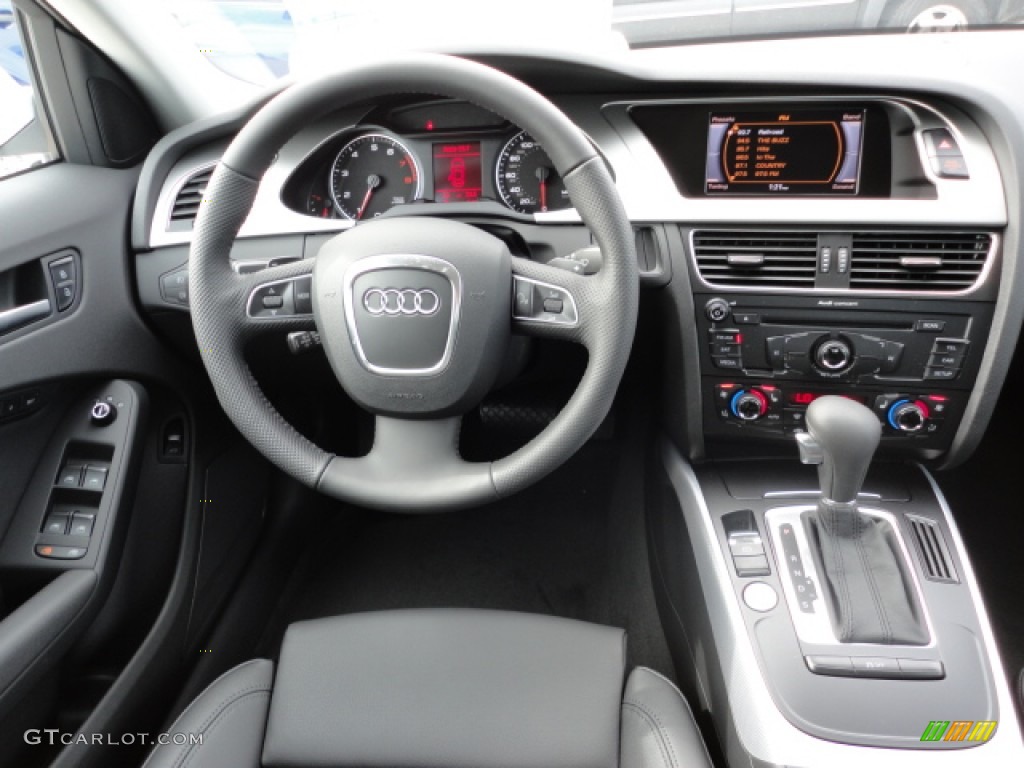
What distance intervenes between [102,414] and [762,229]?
3.76 feet

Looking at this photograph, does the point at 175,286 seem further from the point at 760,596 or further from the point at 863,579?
the point at 863,579

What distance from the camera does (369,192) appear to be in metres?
1.50

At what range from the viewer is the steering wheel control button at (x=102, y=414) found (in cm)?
138

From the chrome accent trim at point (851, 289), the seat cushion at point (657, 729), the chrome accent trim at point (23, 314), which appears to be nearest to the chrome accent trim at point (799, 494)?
the chrome accent trim at point (851, 289)

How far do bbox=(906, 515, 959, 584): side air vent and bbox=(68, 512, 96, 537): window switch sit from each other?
52.9 inches

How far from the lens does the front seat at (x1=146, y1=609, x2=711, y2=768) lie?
985 millimetres

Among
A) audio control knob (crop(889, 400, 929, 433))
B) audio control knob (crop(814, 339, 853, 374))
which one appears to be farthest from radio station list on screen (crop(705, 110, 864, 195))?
audio control knob (crop(889, 400, 929, 433))

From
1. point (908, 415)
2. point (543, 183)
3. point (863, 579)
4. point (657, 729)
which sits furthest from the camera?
point (543, 183)

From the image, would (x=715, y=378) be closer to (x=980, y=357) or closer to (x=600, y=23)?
(x=980, y=357)

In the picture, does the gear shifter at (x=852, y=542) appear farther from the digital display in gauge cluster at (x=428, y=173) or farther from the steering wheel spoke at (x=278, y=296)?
the steering wheel spoke at (x=278, y=296)

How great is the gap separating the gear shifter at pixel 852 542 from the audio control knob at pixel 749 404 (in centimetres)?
13

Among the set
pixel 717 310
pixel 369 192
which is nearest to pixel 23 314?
pixel 369 192

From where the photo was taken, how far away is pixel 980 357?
4.21ft

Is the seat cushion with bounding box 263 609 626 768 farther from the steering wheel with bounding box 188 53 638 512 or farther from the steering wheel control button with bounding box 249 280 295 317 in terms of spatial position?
the steering wheel control button with bounding box 249 280 295 317
